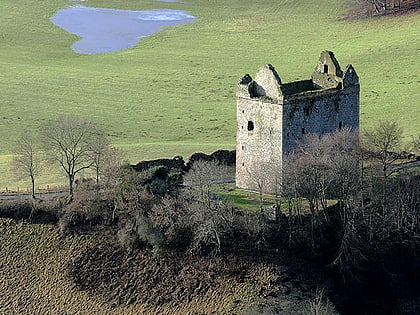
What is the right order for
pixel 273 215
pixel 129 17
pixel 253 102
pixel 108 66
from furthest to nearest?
pixel 129 17
pixel 108 66
pixel 253 102
pixel 273 215

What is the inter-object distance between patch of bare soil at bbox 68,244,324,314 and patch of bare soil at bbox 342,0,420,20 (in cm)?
8468

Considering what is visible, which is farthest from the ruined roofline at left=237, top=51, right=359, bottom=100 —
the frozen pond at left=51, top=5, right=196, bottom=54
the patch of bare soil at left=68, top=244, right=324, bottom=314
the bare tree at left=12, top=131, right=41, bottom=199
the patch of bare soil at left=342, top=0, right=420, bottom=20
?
the patch of bare soil at left=342, top=0, right=420, bottom=20

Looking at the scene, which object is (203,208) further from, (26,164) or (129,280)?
(26,164)

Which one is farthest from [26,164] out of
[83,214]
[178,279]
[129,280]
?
[178,279]

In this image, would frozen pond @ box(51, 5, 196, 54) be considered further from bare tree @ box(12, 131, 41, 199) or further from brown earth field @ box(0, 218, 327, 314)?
brown earth field @ box(0, 218, 327, 314)

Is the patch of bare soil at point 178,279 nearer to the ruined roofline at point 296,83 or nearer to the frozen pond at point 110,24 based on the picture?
the ruined roofline at point 296,83

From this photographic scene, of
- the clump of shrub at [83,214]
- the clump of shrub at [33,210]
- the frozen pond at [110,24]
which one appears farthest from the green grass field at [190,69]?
the clump of shrub at [83,214]

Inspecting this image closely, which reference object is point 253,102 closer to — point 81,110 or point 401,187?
point 401,187

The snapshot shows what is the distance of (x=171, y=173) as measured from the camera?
234ft

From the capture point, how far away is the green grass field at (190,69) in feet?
317

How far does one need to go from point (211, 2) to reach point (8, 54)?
46705mm

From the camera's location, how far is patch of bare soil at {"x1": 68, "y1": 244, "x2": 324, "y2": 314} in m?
60.9

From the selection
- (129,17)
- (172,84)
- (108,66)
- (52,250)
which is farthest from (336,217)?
(129,17)

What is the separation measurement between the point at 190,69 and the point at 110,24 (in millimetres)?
37347
